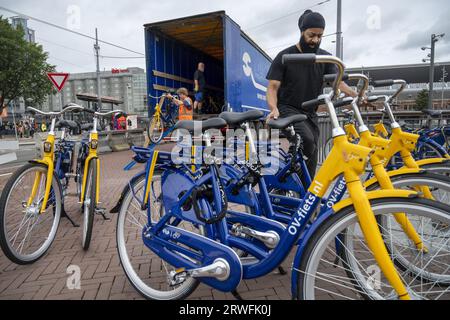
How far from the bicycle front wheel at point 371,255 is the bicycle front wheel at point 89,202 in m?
2.16

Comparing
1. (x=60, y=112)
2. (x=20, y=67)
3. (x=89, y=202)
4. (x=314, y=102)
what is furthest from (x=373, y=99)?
(x=20, y=67)

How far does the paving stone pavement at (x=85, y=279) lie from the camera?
7.50 ft

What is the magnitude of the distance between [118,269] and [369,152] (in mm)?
2241

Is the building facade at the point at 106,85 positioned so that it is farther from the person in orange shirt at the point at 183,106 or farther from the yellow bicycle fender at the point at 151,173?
the yellow bicycle fender at the point at 151,173

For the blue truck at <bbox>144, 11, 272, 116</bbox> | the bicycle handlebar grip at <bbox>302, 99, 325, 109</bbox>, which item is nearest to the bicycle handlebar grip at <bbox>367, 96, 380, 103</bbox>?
the bicycle handlebar grip at <bbox>302, 99, 325, 109</bbox>

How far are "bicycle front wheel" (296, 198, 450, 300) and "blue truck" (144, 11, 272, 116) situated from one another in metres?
6.26

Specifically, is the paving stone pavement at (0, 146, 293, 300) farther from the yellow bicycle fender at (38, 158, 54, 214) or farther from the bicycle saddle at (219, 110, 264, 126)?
the bicycle saddle at (219, 110, 264, 126)

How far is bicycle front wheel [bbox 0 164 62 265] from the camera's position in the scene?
257cm

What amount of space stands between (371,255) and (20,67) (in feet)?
108
